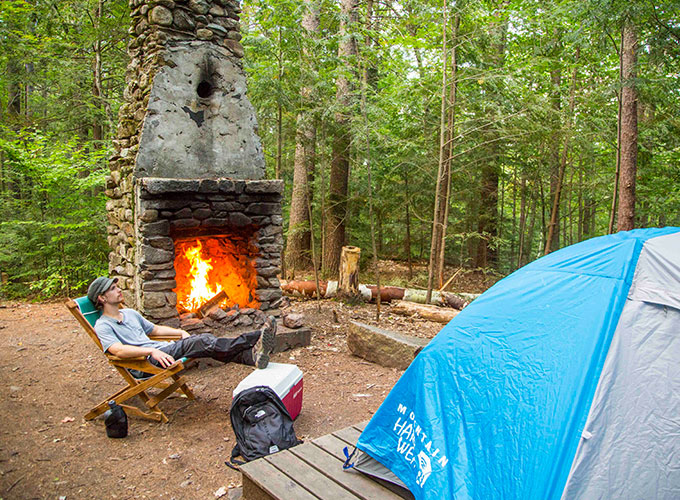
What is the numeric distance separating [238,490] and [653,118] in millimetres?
10573

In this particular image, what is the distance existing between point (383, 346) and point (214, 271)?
8.33 feet

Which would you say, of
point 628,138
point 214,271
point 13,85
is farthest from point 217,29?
point 13,85

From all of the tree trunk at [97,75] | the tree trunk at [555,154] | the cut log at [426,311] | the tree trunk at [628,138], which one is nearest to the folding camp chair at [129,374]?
the cut log at [426,311]

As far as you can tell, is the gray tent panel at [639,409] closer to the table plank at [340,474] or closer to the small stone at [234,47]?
the table plank at [340,474]

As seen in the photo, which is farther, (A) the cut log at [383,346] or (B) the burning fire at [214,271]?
(B) the burning fire at [214,271]

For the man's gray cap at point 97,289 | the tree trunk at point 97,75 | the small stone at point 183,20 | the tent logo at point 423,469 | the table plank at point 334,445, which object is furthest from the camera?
the tree trunk at point 97,75

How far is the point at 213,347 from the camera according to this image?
3873mm

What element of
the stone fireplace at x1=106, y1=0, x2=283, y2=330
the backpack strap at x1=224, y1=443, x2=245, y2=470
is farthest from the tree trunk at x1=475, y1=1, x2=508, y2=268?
the backpack strap at x1=224, y1=443, x2=245, y2=470

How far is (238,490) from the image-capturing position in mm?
2943

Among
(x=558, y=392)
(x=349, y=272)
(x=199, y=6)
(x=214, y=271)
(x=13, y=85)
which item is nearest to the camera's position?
(x=558, y=392)

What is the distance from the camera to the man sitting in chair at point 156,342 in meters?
3.71

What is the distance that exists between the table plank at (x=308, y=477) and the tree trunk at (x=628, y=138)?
22.0ft

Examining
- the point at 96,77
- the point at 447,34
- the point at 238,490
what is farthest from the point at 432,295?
the point at 96,77

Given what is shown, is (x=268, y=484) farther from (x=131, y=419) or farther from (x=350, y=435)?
(x=131, y=419)
